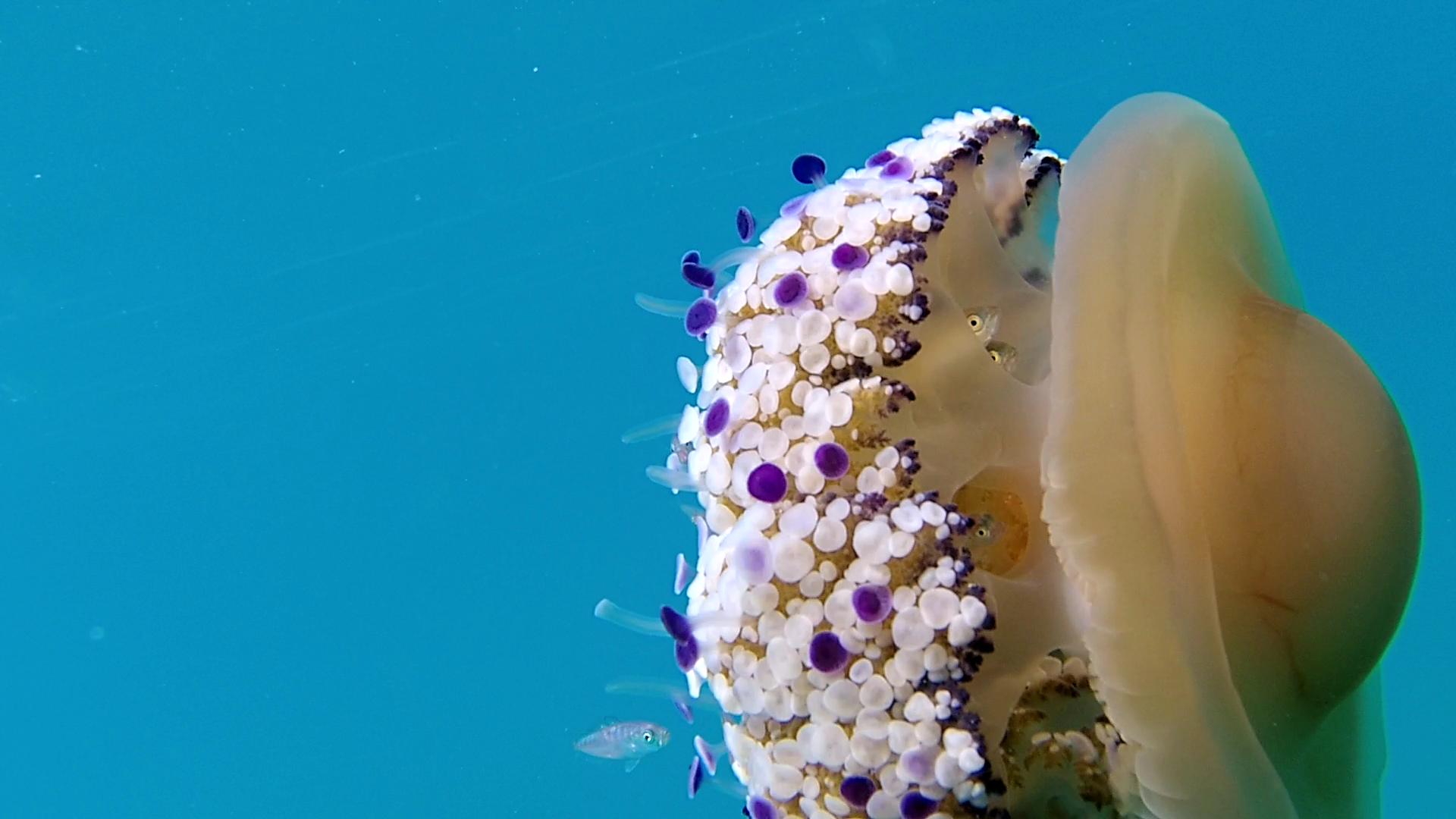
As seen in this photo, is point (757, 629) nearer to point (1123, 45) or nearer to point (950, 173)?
point (950, 173)

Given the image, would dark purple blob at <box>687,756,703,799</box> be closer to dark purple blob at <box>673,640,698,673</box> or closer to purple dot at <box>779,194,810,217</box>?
dark purple blob at <box>673,640,698,673</box>

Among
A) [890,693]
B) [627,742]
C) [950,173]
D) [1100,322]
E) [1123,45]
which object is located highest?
[1123,45]

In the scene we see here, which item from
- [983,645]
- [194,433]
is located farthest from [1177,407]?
[194,433]

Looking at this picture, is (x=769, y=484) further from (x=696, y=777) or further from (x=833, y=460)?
(x=696, y=777)

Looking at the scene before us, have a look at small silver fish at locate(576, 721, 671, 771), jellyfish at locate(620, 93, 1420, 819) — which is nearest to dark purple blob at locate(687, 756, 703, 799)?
jellyfish at locate(620, 93, 1420, 819)

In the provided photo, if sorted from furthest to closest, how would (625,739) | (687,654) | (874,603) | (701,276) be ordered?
(625,739) < (701,276) < (687,654) < (874,603)

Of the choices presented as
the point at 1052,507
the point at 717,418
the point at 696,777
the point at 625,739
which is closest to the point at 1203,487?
the point at 1052,507

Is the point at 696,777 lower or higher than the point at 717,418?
lower
